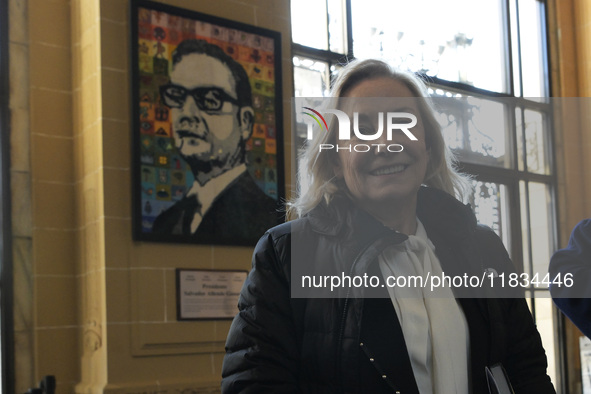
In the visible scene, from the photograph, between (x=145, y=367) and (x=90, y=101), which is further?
(x=90, y=101)

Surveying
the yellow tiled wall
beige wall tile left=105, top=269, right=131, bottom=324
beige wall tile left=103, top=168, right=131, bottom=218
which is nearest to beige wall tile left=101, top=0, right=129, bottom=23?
the yellow tiled wall

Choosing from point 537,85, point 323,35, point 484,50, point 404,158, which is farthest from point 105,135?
point 537,85

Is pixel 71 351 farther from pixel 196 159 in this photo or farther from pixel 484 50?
pixel 484 50

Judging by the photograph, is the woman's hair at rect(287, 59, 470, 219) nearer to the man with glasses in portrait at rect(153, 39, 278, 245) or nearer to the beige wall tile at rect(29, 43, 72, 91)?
the man with glasses in portrait at rect(153, 39, 278, 245)

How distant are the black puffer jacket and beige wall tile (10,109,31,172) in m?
3.55

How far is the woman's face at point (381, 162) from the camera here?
147 centimetres

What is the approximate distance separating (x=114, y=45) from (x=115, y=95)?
318mm

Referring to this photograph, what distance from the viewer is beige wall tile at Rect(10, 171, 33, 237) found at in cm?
461

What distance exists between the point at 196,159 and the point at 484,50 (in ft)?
12.5

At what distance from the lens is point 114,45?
15.5ft

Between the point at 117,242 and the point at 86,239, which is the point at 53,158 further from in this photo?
the point at 117,242

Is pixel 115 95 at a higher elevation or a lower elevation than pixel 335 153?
higher

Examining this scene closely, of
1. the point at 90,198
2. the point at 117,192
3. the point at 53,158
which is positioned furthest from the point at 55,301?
the point at 53,158

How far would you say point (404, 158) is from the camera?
4.84 ft
